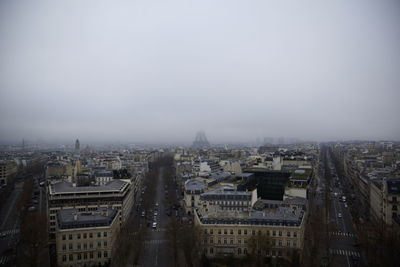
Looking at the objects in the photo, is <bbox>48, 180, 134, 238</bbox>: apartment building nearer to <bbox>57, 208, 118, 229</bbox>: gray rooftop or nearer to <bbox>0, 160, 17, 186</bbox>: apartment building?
<bbox>57, 208, 118, 229</bbox>: gray rooftop

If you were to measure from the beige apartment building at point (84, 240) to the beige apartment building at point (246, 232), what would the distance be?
8.95 meters

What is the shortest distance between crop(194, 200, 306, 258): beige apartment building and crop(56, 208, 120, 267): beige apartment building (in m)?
8.95

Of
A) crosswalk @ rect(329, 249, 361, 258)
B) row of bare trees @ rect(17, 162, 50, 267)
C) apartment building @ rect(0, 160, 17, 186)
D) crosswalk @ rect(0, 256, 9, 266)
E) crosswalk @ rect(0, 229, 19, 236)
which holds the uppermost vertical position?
apartment building @ rect(0, 160, 17, 186)

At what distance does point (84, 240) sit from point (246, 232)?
14.9 metres

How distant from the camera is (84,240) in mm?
28156

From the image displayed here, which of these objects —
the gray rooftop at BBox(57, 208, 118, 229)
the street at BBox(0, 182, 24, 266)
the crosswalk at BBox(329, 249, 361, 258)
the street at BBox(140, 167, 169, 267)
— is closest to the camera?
the gray rooftop at BBox(57, 208, 118, 229)

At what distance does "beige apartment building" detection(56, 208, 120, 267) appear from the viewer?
90.3 feet

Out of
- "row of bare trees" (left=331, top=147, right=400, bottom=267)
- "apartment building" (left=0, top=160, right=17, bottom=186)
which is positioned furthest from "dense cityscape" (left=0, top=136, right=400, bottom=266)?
"apartment building" (left=0, top=160, right=17, bottom=186)

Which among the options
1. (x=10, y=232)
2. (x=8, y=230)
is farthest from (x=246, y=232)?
(x=8, y=230)

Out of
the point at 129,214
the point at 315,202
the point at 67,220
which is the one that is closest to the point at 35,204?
the point at 129,214

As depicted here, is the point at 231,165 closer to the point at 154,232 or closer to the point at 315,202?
the point at 315,202

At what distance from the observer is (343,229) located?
37.9 meters

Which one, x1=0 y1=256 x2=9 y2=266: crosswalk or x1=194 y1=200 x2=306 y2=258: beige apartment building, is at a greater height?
x1=194 y1=200 x2=306 y2=258: beige apartment building

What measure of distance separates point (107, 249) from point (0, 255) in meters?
10.5
